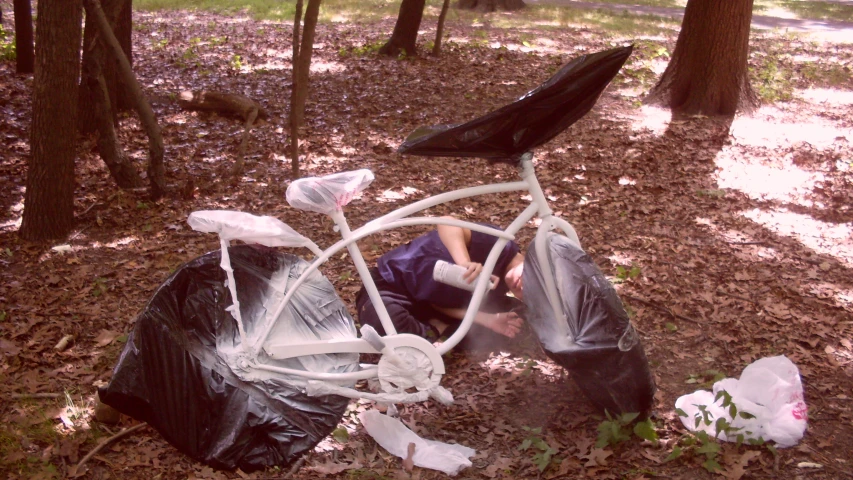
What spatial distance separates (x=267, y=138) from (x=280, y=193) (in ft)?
5.20

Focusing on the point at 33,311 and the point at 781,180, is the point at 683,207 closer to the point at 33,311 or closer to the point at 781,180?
the point at 781,180

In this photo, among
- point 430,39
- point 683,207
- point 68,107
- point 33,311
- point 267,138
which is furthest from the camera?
point 430,39

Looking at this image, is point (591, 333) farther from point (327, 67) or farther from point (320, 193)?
point (327, 67)

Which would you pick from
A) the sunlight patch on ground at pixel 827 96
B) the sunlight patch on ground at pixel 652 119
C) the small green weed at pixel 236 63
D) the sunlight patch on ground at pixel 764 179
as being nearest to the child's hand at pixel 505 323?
the sunlight patch on ground at pixel 764 179

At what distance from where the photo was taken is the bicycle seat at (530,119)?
114 inches

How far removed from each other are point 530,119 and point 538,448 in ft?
4.85

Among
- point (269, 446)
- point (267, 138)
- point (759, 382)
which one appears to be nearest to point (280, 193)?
point (267, 138)

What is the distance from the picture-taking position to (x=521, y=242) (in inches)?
210

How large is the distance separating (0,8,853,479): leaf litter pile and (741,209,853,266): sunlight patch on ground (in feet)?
0.07

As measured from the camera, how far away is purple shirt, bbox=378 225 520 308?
386cm

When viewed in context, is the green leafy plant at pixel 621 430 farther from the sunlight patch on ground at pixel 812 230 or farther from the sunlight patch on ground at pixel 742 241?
the sunlight patch on ground at pixel 812 230

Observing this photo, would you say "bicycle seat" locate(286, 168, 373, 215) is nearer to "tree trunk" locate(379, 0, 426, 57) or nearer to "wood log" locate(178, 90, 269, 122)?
"wood log" locate(178, 90, 269, 122)

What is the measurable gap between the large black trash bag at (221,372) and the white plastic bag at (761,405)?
1.67 metres

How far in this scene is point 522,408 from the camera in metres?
3.60
